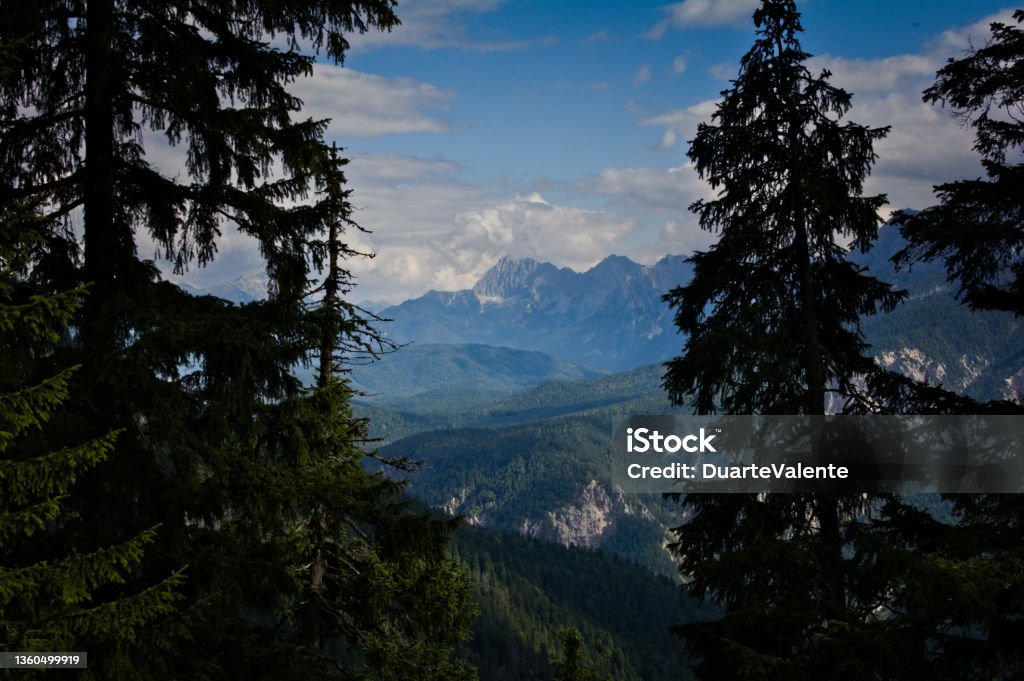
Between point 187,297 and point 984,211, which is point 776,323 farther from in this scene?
point 187,297

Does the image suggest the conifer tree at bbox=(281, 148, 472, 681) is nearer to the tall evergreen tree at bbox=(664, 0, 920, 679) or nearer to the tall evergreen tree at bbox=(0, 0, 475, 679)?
the tall evergreen tree at bbox=(0, 0, 475, 679)

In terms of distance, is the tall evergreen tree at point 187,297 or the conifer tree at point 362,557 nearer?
the tall evergreen tree at point 187,297

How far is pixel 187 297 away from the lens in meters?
8.81

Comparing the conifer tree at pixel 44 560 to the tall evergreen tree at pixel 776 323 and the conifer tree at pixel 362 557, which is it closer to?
the conifer tree at pixel 362 557

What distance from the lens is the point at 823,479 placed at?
11.5 meters

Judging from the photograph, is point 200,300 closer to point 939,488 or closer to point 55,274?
point 55,274

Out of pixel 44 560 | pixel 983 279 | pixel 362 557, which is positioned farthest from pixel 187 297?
pixel 983 279

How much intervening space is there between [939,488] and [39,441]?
11.2 m

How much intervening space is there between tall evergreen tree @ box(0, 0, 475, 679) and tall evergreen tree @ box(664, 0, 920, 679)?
544cm

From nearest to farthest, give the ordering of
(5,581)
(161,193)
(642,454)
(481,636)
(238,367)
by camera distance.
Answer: (5,581) < (238,367) < (161,193) < (642,454) < (481,636)

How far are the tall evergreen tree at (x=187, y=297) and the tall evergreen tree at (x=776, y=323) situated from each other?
17.9 feet

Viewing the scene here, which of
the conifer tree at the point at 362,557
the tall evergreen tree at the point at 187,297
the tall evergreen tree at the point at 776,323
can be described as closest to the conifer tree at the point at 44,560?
the tall evergreen tree at the point at 187,297

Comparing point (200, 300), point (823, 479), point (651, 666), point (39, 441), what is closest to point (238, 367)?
point (200, 300)

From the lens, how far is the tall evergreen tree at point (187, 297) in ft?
26.6
